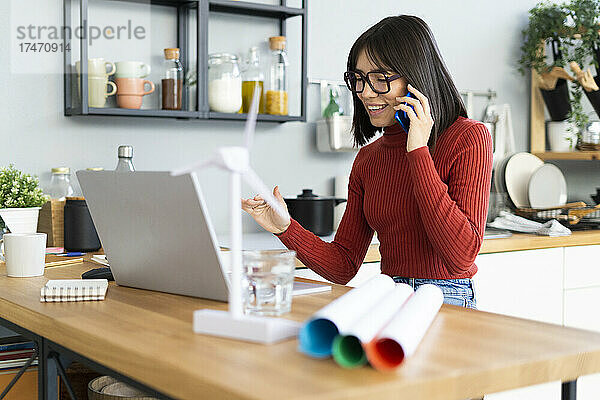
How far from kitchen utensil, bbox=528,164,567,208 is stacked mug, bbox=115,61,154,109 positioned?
1737 millimetres

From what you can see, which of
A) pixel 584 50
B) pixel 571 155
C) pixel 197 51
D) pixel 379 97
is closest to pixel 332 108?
pixel 197 51

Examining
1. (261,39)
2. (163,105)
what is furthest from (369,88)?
(261,39)

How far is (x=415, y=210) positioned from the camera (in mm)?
1770

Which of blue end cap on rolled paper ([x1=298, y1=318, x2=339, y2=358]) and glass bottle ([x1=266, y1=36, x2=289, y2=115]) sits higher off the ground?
glass bottle ([x1=266, y1=36, x2=289, y2=115])

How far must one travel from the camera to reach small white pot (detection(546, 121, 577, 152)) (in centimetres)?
358

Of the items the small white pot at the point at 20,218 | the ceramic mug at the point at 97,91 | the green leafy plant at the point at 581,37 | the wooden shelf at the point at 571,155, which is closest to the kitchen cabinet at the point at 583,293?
the wooden shelf at the point at 571,155

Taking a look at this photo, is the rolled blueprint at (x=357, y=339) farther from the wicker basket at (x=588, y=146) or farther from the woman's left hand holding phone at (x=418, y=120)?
the wicker basket at (x=588, y=146)

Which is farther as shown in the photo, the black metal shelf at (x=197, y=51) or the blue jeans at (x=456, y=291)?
the black metal shelf at (x=197, y=51)

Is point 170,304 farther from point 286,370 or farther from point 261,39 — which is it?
point 261,39

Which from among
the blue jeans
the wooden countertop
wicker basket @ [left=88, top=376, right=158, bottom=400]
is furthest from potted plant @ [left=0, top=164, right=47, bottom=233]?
the blue jeans

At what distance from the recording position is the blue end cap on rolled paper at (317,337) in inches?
36.8

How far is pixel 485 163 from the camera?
5.49ft

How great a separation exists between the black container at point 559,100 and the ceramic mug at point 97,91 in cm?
211

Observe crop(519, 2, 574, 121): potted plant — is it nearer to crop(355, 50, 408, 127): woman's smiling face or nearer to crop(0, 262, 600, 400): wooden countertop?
crop(355, 50, 408, 127): woman's smiling face
